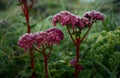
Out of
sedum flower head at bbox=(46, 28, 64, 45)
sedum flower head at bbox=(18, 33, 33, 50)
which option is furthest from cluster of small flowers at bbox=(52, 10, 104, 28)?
sedum flower head at bbox=(18, 33, 33, 50)

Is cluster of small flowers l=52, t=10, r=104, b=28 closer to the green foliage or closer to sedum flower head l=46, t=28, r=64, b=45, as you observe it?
sedum flower head l=46, t=28, r=64, b=45

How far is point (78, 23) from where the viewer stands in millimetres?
2373

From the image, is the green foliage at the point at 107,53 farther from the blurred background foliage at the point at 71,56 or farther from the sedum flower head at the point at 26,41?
the sedum flower head at the point at 26,41

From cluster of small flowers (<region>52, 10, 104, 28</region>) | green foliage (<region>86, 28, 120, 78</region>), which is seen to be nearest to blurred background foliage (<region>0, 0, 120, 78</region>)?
green foliage (<region>86, 28, 120, 78</region>)

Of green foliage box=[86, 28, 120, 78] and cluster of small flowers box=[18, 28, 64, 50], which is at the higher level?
cluster of small flowers box=[18, 28, 64, 50]

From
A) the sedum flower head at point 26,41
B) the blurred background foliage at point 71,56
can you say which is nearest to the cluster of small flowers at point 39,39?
the sedum flower head at point 26,41

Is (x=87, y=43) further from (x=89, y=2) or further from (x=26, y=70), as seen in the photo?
(x=89, y=2)

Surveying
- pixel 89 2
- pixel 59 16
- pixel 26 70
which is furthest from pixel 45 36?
pixel 89 2

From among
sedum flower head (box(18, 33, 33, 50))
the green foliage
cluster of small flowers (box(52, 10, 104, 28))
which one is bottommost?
the green foliage

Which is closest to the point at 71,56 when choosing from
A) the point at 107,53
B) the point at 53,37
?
the point at 107,53

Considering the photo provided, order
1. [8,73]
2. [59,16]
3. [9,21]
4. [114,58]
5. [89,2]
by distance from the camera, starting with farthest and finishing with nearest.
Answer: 1. [89,2]
2. [9,21]
3. [8,73]
4. [114,58]
5. [59,16]

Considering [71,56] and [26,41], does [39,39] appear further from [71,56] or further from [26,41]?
[71,56]

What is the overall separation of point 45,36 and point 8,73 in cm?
80

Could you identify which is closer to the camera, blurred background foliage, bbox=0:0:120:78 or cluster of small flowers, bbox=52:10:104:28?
cluster of small flowers, bbox=52:10:104:28
